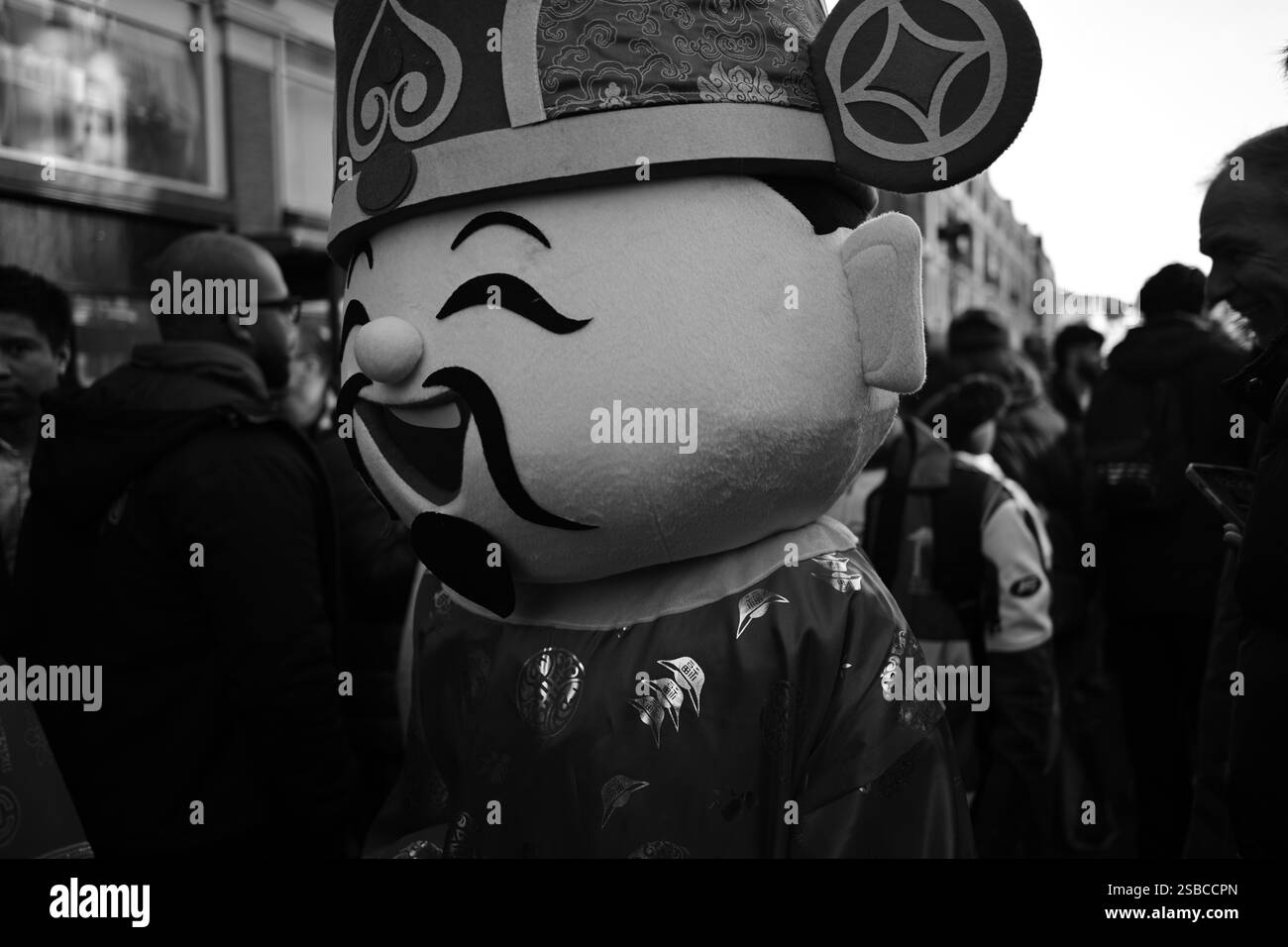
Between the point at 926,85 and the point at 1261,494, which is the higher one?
the point at 926,85

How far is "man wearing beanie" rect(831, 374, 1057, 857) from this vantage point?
9.63 feet

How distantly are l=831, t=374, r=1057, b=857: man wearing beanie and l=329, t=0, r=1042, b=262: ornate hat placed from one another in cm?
141

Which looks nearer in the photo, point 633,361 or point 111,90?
point 633,361

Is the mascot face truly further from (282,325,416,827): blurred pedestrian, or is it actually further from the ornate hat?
(282,325,416,827): blurred pedestrian

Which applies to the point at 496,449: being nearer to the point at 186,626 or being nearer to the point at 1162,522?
the point at 186,626

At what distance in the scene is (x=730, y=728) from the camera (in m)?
1.61

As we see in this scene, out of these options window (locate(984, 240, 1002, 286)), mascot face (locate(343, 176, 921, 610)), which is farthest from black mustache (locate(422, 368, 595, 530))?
window (locate(984, 240, 1002, 286))

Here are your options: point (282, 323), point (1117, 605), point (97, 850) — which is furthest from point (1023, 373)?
point (97, 850)

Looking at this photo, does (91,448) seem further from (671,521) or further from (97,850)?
(671,521)

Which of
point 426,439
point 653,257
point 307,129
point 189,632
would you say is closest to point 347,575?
point 189,632

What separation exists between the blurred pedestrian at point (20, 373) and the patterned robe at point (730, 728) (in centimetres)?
171

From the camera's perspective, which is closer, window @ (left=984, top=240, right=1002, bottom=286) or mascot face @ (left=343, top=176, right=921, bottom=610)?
mascot face @ (left=343, top=176, right=921, bottom=610)

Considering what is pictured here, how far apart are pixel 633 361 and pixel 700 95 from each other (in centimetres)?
40

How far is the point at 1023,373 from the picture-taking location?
495 cm
